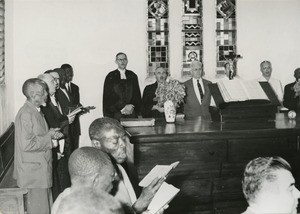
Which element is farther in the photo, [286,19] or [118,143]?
[286,19]

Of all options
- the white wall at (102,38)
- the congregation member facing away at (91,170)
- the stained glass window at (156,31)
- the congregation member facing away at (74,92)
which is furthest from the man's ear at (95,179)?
the stained glass window at (156,31)

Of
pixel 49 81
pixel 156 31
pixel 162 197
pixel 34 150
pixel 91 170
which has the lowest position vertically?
pixel 162 197

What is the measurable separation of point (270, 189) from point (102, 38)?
24.0ft

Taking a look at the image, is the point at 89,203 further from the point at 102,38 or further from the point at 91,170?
the point at 102,38

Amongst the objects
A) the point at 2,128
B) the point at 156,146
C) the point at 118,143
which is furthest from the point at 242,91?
the point at 2,128

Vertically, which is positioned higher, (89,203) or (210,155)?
(89,203)

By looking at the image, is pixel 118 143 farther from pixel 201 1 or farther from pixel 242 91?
pixel 201 1

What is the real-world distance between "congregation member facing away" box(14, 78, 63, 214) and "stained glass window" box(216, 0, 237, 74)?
5839mm

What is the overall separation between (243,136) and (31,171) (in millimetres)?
2097

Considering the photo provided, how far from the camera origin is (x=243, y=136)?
173 inches

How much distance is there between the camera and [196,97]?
714cm

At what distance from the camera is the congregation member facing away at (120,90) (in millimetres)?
8414

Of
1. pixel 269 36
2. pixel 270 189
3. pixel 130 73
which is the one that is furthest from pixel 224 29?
pixel 270 189

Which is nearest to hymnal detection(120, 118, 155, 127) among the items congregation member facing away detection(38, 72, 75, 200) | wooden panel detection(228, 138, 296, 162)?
congregation member facing away detection(38, 72, 75, 200)
